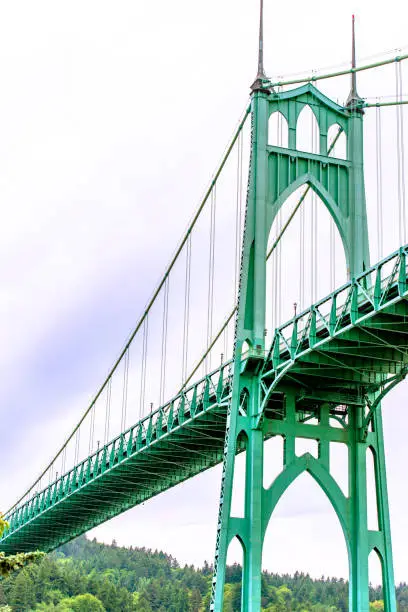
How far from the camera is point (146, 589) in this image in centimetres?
16188

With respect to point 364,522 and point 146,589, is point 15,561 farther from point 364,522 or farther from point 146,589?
point 146,589

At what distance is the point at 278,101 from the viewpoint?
143ft

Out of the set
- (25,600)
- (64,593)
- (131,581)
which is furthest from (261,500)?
(131,581)

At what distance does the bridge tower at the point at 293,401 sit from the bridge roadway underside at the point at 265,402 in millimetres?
273

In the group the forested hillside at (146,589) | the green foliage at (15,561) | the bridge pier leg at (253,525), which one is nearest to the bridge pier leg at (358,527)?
the bridge pier leg at (253,525)

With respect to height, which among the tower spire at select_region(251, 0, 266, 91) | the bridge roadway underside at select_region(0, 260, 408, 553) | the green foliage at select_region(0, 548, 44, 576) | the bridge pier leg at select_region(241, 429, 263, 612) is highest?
the tower spire at select_region(251, 0, 266, 91)

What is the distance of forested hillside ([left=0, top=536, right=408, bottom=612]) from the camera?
130 meters

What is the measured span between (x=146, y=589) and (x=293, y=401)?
126m

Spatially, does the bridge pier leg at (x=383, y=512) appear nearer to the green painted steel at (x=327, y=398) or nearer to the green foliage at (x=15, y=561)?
the green painted steel at (x=327, y=398)

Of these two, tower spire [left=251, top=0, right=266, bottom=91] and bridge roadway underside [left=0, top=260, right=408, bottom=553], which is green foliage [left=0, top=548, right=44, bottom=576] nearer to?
bridge roadway underside [left=0, top=260, right=408, bottom=553]

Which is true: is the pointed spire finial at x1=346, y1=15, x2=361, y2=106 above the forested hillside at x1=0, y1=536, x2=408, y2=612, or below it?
above

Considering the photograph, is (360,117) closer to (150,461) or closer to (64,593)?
(150,461)

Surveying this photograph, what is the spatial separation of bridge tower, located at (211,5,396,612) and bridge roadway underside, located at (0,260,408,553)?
273 mm

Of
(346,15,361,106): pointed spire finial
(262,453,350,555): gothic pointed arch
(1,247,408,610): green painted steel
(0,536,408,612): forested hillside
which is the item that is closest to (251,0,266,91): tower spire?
(346,15,361,106): pointed spire finial
